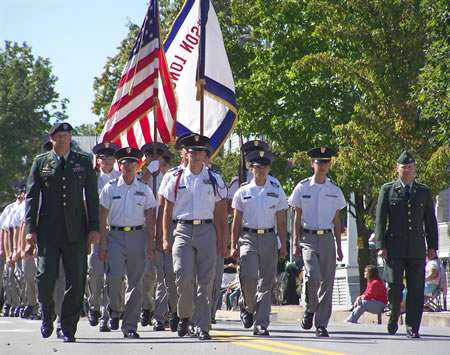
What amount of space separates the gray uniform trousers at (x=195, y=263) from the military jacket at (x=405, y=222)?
7.17 feet

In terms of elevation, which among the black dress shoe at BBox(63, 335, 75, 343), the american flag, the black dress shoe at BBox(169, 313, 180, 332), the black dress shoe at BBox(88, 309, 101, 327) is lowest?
the black dress shoe at BBox(63, 335, 75, 343)

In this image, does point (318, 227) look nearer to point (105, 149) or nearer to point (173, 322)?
point (173, 322)

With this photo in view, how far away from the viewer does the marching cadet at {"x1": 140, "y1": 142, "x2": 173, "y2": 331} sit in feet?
47.7

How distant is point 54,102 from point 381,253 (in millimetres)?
56357

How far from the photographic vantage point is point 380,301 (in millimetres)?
18672

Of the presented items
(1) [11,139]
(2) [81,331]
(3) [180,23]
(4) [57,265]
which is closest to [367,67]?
(3) [180,23]

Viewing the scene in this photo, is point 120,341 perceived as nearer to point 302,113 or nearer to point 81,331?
point 81,331

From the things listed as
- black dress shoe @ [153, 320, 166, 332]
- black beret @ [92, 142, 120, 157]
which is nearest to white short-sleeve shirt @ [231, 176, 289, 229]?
black dress shoe @ [153, 320, 166, 332]

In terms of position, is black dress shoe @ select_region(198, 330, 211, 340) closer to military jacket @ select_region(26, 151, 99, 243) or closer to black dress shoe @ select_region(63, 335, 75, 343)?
black dress shoe @ select_region(63, 335, 75, 343)

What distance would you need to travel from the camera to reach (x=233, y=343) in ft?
38.8

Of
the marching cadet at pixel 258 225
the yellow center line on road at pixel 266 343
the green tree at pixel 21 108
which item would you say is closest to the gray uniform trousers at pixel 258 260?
the marching cadet at pixel 258 225

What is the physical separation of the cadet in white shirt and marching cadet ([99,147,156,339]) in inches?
73.9

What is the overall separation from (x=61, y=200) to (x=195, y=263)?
1663mm

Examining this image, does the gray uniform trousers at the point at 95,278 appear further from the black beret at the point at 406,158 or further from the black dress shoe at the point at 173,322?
the black beret at the point at 406,158
